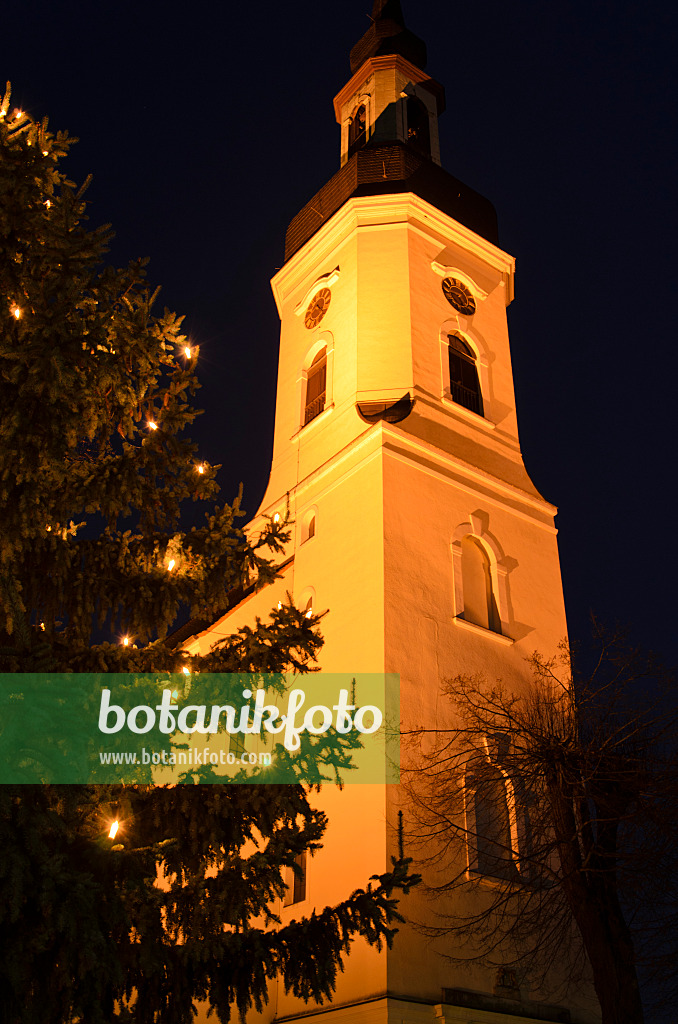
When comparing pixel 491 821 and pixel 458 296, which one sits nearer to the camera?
pixel 491 821

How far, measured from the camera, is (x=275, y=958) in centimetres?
692

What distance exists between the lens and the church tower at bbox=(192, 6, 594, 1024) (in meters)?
12.7

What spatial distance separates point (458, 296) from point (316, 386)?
3596 mm

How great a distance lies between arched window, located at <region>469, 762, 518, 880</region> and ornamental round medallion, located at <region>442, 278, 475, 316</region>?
1093 cm

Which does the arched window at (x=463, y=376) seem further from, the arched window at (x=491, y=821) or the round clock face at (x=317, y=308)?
the arched window at (x=491, y=821)

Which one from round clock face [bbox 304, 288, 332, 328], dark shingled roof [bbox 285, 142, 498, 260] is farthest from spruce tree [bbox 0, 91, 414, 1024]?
dark shingled roof [bbox 285, 142, 498, 260]

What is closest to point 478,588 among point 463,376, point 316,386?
point 463,376

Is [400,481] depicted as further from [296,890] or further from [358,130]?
[358,130]

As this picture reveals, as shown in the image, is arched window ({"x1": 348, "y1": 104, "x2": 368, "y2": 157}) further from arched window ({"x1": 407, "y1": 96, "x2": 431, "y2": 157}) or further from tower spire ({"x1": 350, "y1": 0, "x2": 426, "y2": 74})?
tower spire ({"x1": 350, "y1": 0, "x2": 426, "y2": 74})

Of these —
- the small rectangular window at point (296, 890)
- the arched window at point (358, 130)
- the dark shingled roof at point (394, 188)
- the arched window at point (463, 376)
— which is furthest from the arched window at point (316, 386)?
the small rectangular window at point (296, 890)

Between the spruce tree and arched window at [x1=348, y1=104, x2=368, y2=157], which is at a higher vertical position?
arched window at [x1=348, y1=104, x2=368, y2=157]

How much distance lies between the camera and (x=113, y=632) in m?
8.06

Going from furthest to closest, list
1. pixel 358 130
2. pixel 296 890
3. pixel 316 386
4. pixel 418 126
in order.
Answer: pixel 358 130 → pixel 418 126 → pixel 316 386 → pixel 296 890

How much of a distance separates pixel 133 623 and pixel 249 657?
3.54ft
